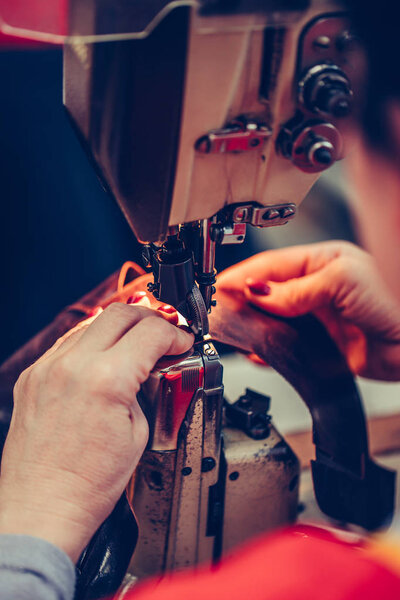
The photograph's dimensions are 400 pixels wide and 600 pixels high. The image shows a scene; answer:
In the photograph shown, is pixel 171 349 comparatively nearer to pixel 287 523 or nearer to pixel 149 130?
pixel 149 130

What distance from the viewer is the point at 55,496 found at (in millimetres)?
623

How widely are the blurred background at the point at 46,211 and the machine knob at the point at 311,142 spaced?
3.18 ft

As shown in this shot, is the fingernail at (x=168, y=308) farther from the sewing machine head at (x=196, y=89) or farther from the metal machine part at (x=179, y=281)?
the sewing machine head at (x=196, y=89)

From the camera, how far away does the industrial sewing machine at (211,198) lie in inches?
23.8

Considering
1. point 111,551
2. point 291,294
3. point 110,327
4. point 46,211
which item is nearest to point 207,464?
point 111,551

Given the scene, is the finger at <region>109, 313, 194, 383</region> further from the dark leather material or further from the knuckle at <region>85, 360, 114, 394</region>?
the dark leather material

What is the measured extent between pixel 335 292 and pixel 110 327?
0.62 meters

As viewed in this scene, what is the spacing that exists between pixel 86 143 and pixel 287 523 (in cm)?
77

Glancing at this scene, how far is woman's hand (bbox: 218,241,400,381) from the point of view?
1.11 metres

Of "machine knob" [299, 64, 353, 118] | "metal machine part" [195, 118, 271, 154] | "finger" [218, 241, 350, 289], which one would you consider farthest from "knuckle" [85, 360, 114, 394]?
"finger" [218, 241, 350, 289]

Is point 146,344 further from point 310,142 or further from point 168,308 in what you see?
point 310,142

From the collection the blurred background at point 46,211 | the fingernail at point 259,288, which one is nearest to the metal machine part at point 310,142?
the fingernail at point 259,288

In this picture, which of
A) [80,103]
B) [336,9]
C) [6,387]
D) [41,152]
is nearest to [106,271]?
[41,152]

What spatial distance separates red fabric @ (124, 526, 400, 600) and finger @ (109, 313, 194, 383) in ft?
0.94
